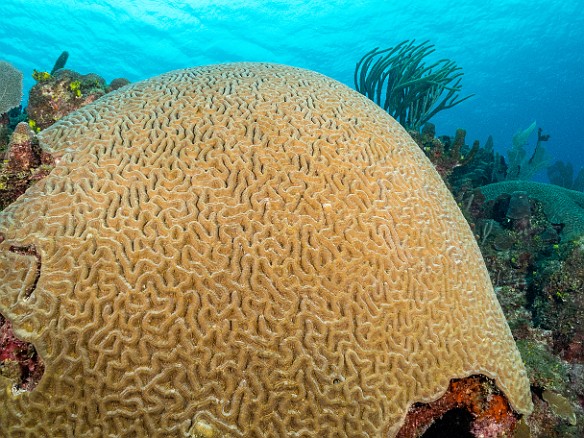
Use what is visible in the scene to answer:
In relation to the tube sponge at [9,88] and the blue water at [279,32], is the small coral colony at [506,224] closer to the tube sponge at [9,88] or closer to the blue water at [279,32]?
the tube sponge at [9,88]

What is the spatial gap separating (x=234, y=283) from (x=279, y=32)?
46.0 meters

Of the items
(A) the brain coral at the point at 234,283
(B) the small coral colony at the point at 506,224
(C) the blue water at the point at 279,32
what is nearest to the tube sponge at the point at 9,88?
(B) the small coral colony at the point at 506,224

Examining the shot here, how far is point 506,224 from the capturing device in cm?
666

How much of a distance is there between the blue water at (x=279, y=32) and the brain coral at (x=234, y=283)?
127ft

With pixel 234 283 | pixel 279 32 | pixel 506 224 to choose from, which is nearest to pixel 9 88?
pixel 234 283

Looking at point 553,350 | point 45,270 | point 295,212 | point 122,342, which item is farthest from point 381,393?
point 553,350

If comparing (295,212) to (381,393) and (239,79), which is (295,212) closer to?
(381,393)

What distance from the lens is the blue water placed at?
3406 centimetres

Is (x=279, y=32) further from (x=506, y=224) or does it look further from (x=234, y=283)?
(x=234, y=283)

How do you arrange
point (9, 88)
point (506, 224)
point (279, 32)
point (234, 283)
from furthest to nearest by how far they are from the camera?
point (279, 32) → point (506, 224) → point (9, 88) → point (234, 283)

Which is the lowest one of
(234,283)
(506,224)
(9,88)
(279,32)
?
(234,283)

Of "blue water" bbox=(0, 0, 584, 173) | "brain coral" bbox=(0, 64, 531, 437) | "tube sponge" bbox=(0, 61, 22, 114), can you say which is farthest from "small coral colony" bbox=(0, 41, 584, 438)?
"blue water" bbox=(0, 0, 584, 173)

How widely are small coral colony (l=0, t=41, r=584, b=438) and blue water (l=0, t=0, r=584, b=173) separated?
31.8 metres

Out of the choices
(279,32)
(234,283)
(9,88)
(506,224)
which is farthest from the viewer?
(279,32)
